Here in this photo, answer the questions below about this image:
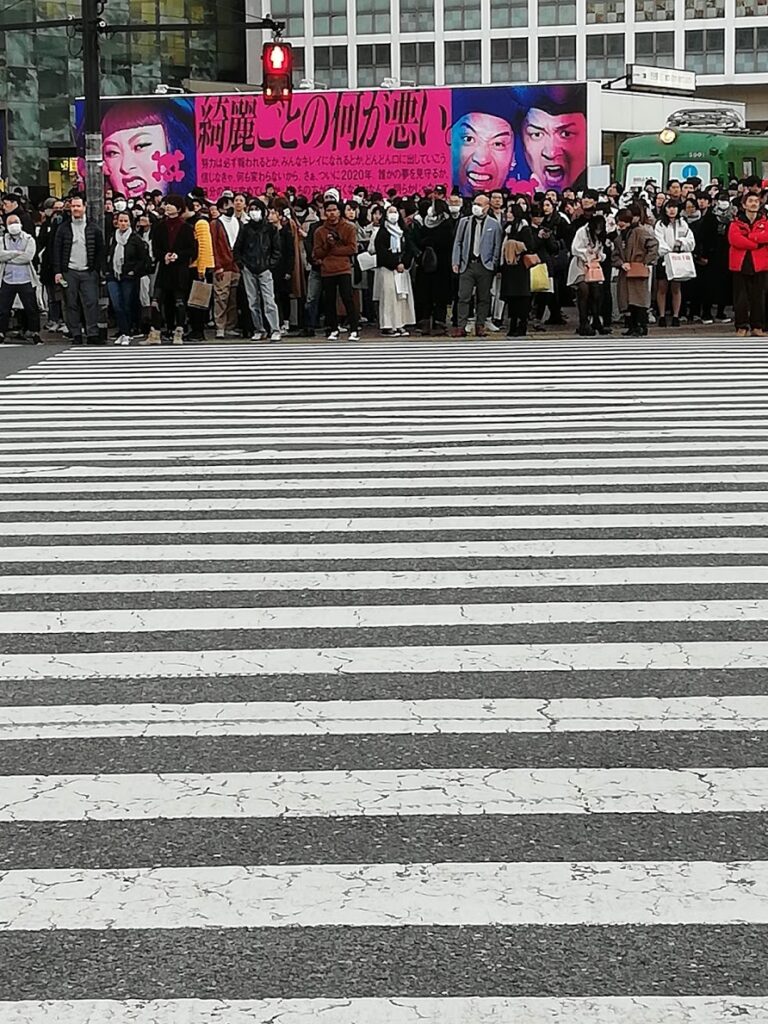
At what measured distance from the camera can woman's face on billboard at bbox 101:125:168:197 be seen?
34.3 meters

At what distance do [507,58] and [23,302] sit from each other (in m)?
65.4

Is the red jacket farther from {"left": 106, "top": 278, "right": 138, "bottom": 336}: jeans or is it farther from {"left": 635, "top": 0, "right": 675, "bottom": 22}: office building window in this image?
{"left": 635, "top": 0, "right": 675, "bottom": 22}: office building window

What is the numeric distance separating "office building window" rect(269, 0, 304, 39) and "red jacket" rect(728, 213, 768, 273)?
67.9m

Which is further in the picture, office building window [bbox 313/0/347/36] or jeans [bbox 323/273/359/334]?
office building window [bbox 313/0/347/36]

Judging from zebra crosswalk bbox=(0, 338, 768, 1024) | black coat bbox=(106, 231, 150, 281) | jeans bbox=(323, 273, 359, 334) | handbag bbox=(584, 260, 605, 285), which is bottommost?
zebra crosswalk bbox=(0, 338, 768, 1024)

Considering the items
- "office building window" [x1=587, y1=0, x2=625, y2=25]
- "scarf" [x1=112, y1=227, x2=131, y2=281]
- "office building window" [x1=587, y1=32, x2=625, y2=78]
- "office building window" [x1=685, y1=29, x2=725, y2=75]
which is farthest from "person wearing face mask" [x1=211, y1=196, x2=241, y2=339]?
"office building window" [x1=685, y1=29, x2=725, y2=75]

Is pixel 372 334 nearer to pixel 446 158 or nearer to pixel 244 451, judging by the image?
pixel 446 158

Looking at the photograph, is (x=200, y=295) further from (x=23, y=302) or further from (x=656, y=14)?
(x=656, y=14)

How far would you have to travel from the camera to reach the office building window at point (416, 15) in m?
84.8

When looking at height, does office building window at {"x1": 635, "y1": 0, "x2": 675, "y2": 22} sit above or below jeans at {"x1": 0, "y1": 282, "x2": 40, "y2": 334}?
above

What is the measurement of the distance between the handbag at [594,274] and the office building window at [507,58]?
6459 centimetres

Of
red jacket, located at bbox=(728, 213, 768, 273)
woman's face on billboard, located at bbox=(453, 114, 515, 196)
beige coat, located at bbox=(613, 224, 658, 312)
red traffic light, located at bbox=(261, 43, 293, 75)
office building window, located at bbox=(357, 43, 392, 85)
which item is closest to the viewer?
red jacket, located at bbox=(728, 213, 768, 273)

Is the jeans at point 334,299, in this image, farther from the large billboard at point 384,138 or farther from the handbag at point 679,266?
the large billboard at point 384,138

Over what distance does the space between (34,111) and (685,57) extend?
3300 cm
